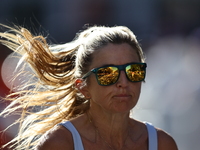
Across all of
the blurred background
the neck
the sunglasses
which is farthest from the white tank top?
the blurred background

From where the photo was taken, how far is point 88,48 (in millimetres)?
2746

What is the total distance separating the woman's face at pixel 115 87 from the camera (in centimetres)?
252

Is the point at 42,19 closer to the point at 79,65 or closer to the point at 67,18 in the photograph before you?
the point at 67,18

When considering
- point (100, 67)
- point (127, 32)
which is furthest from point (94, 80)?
point (127, 32)

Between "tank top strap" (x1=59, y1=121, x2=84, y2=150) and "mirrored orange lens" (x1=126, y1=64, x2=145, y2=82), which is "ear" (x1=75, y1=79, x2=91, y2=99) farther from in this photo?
"mirrored orange lens" (x1=126, y1=64, x2=145, y2=82)

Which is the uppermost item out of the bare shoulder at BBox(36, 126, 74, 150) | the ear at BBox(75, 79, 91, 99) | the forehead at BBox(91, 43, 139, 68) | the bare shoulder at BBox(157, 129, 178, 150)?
the forehead at BBox(91, 43, 139, 68)

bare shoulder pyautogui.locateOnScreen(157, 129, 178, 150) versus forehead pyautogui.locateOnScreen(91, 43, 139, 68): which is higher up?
forehead pyautogui.locateOnScreen(91, 43, 139, 68)

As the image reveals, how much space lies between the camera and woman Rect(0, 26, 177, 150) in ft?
8.35

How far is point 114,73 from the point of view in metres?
2.52

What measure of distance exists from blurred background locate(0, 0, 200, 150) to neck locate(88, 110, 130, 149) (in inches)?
134

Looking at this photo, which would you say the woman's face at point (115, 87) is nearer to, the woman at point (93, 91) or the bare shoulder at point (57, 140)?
the woman at point (93, 91)

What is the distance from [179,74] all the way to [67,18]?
11.9 ft

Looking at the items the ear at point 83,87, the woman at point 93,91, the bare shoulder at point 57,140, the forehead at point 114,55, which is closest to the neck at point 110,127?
the woman at point 93,91

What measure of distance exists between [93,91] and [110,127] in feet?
0.93
